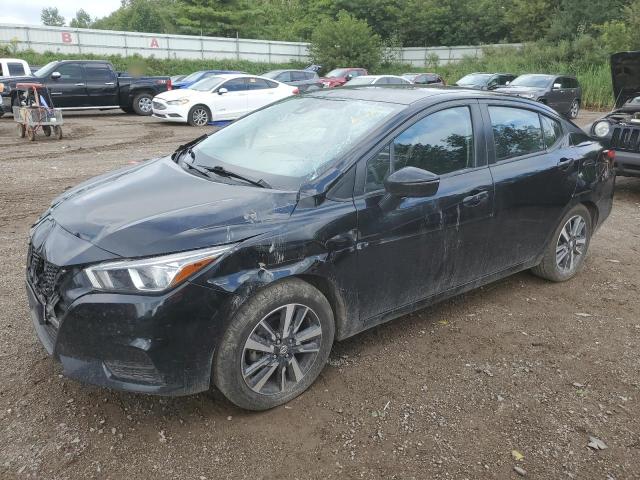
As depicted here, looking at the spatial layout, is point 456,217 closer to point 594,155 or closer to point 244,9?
point 594,155

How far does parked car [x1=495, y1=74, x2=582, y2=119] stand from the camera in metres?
18.9

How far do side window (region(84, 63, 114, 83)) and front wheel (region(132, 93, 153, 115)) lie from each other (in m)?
1.05

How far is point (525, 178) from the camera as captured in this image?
4.00 m

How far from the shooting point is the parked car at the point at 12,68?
1673 cm

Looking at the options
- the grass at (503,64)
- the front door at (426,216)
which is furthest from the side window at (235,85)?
the front door at (426,216)

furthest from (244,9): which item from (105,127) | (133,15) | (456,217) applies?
(456,217)

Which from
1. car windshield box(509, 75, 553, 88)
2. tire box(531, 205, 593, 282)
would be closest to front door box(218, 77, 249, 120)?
car windshield box(509, 75, 553, 88)

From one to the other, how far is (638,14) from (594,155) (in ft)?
106

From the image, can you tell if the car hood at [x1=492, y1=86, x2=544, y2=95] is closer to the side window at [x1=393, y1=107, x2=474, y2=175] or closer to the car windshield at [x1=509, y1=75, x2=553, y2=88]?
the car windshield at [x1=509, y1=75, x2=553, y2=88]

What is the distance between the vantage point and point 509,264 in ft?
13.6

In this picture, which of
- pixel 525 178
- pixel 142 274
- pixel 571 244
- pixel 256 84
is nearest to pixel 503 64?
pixel 256 84

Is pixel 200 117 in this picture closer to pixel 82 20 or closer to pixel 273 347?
pixel 273 347

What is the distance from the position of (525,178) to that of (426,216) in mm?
1119

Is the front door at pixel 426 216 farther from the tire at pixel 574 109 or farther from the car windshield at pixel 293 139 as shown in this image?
the tire at pixel 574 109
